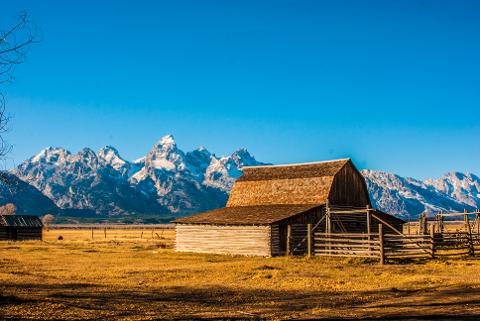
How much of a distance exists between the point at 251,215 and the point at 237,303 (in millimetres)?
25441

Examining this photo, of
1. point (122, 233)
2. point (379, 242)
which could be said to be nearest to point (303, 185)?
point (379, 242)

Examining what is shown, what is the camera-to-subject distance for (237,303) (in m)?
17.3

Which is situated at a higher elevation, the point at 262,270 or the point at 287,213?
the point at 287,213

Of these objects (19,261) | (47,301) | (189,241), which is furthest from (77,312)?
(189,241)

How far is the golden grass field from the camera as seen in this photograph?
48.5ft

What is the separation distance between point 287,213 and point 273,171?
35.1 ft

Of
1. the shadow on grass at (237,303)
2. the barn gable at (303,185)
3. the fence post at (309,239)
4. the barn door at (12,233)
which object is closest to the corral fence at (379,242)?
the fence post at (309,239)

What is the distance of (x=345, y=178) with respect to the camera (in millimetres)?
46906

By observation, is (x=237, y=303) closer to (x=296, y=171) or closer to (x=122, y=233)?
(x=296, y=171)

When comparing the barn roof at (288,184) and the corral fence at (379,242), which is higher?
the barn roof at (288,184)

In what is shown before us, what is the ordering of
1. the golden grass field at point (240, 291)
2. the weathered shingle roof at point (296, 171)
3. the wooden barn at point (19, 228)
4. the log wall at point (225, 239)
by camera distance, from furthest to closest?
the wooden barn at point (19, 228), the weathered shingle roof at point (296, 171), the log wall at point (225, 239), the golden grass field at point (240, 291)

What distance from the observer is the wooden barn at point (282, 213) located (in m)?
40.0

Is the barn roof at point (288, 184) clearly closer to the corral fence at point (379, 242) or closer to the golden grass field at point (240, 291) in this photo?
the corral fence at point (379, 242)

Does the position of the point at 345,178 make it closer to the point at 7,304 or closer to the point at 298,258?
the point at 298,258
